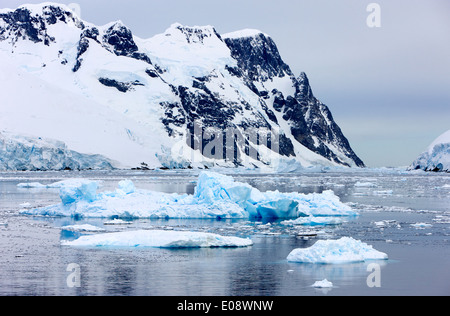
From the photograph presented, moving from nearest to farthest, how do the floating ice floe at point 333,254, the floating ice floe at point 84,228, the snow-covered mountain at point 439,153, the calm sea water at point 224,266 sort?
the calm sea water at point 224,266
the floating ice floe at point 333,254
the floating ice floe at point 84,228
the snow-covered mountain at point 439,153

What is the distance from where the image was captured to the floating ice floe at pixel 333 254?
18.8 metres

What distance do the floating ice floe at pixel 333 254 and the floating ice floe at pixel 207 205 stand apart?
11487mm

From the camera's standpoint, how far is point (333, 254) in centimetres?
1892

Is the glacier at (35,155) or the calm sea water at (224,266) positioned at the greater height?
the glacier at (35,155)

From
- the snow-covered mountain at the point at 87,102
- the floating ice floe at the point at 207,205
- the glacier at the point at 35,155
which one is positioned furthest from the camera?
the snow-covered mountain at the point at 87,102

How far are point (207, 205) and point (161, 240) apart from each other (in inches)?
386

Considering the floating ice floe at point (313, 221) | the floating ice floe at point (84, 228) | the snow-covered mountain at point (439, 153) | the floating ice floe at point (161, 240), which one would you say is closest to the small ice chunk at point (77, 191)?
the floating ice floe at point (84, 228)

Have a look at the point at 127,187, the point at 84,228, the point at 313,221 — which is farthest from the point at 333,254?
the point at 127,187

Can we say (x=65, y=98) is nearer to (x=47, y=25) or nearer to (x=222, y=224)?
(x=47, y=25)

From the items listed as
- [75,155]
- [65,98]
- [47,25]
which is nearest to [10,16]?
[47,25]

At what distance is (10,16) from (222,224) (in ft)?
597

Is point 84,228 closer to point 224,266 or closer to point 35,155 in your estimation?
point 224,266

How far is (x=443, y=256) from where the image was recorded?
20234 millimetres

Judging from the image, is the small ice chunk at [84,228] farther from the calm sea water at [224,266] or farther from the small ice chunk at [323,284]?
the small ice chunk at [323,284]
